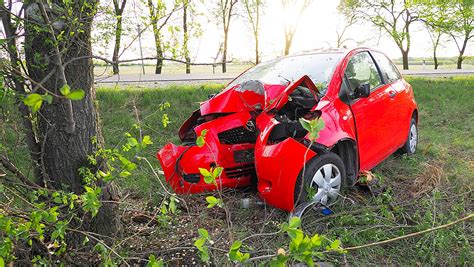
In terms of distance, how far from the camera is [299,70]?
162 inches

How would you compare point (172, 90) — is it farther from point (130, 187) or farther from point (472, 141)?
point (472, 141)

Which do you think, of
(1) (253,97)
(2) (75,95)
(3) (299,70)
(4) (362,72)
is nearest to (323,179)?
(1) (253,97)

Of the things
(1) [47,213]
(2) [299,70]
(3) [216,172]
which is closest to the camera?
(3) [216,172]

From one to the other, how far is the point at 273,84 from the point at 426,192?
1.96m

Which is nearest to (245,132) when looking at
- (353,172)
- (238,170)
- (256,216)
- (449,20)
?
(238,170)

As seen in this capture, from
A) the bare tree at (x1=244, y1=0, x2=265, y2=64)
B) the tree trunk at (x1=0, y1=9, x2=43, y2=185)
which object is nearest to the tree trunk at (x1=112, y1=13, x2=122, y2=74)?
the tree trunk at (x1=0, y1=9, x2=43, y2=185)

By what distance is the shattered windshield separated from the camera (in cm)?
388

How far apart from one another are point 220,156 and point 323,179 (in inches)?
39.0

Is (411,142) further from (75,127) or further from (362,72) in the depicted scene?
(75,127)

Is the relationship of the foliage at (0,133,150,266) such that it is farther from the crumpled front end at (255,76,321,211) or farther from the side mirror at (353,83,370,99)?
the side mirror at (353,83,370,99)

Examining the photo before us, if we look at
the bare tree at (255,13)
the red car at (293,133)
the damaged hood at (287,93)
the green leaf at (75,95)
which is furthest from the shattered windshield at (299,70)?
the bare tree at (255,13)

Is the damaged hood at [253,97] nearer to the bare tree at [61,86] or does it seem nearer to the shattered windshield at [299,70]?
the shattered windshield at [299,70]

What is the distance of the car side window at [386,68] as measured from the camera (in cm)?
458

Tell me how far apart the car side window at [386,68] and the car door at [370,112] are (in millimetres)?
137
